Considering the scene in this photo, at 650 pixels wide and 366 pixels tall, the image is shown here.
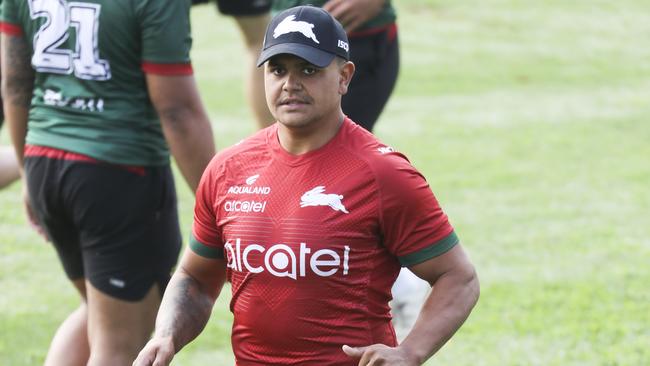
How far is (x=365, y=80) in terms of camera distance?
6.53 metres

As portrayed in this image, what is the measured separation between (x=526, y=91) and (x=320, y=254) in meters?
13.4

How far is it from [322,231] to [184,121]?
4.74ft

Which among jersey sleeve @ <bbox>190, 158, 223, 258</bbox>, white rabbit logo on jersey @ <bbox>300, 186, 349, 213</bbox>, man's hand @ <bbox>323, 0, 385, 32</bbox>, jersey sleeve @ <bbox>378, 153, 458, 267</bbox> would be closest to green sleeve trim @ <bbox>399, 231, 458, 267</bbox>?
jersey sleeve @ <bbox>378, 153, 458, 267</bbox>

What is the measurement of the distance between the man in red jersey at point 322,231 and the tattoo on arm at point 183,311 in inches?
0.6

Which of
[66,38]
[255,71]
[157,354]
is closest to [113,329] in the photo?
[66,38]

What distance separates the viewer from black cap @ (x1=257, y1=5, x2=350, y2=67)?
401 cm

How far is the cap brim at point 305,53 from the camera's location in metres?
3.99

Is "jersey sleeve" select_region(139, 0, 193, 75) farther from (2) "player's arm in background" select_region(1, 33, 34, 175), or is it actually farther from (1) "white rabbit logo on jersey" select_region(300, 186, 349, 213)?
(1) "white rabbit logo on jersey" select_region(300, 186, 349, 213)

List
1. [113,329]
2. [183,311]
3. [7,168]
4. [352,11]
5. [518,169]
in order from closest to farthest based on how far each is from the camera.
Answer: [183,311]
[113,329]
[352,11]
[7,168]
[518,169]

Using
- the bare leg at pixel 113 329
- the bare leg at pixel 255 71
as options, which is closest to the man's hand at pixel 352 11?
the bare leg at pixel 255 71

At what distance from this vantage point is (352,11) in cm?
622

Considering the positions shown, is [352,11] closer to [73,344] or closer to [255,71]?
[255,71]

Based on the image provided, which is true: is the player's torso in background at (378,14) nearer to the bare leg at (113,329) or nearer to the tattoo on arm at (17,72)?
the tattoo on arm at (17,72)

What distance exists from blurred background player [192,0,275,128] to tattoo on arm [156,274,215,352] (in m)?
2.83
